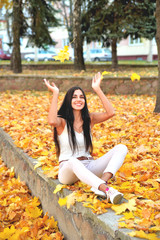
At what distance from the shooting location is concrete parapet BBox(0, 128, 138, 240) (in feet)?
7.55

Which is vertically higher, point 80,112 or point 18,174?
point 80,112

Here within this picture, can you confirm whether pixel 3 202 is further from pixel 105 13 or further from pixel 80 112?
pixel 105 13

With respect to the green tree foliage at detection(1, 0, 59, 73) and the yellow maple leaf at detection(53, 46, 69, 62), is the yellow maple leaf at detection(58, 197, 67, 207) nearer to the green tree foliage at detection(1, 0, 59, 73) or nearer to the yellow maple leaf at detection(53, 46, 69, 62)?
the yellow maple leaf at detection(53, 46, 69, 62)

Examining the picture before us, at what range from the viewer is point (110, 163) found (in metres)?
2.93

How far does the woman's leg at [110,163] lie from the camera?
2.88 metres

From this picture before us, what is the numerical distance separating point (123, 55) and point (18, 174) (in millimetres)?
36373

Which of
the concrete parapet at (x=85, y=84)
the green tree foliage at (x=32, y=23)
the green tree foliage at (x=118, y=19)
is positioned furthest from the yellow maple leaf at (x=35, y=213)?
the green tree foliage at (x=118, y=19)

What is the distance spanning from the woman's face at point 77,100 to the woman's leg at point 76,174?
601mm

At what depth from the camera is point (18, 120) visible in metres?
6.83

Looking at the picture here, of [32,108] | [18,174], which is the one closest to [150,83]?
[32,108]

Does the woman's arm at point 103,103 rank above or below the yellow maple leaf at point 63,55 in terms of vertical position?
below

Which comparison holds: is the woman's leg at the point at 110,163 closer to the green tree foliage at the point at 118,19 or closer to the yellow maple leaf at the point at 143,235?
the yellow maple leaf at the point at 143,235

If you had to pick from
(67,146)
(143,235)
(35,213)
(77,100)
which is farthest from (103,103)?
(143,235)

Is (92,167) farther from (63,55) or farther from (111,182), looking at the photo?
A: (63,55)
